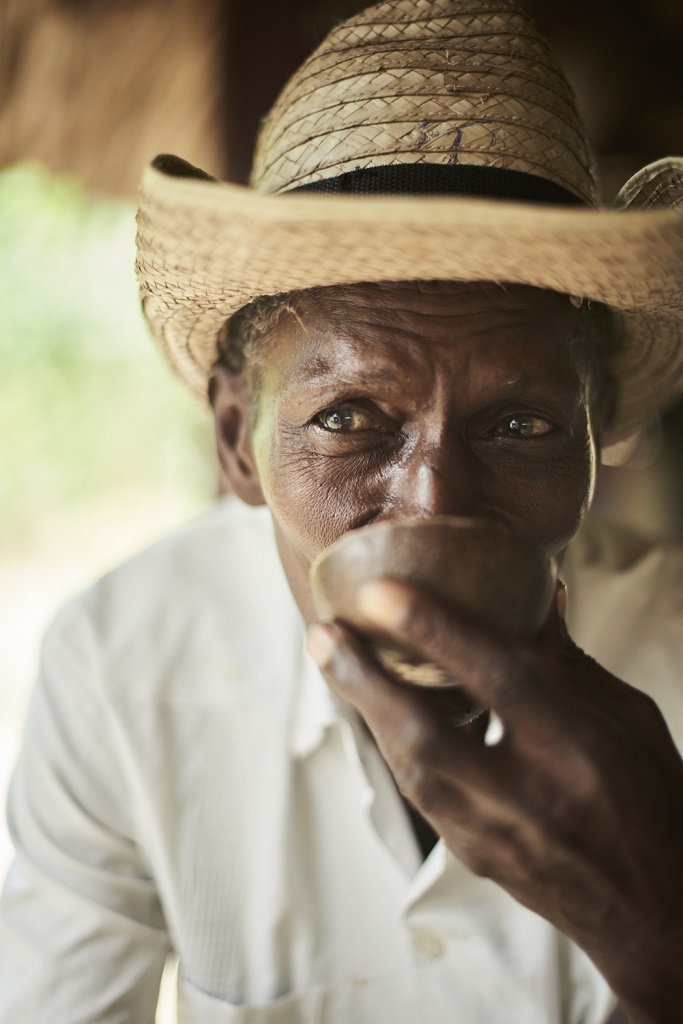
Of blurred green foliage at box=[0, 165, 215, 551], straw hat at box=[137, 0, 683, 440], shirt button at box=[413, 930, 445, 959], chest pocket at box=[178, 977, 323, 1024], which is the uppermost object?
straw hat at box=[137, 0, 683, 440]

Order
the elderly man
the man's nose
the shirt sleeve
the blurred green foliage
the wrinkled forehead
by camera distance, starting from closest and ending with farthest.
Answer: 1. the elderly man
2. the man's nose
3. the wrinkled forehead
4. the shirt sleeve
5. the blurred green foliage

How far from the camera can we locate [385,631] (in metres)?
1.06

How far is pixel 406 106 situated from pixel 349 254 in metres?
0.33

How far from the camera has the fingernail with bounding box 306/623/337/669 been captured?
3.58 ft

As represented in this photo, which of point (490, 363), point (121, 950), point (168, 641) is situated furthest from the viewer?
point (168, 641)

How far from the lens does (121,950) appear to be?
1908mm

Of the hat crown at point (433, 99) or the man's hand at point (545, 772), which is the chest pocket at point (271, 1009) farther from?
the hat crown at point (433, 99)

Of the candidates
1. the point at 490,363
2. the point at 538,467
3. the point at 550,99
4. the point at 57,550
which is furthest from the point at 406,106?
the point at 57,550

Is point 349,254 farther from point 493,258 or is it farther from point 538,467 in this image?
point 538,467

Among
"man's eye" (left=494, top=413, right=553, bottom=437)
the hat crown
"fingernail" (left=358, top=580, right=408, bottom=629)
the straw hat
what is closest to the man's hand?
"fingernail" (left=358, top=580, right=408, bottom=629)

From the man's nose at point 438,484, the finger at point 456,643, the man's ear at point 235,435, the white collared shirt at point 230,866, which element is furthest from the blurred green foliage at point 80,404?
the finger at point 456,643

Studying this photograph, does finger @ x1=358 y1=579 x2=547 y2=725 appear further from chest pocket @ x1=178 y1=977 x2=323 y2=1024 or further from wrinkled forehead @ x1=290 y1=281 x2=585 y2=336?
chest pocket @ x1=178 y1=977 x2=323 y2=1024

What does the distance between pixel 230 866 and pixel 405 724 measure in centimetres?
108

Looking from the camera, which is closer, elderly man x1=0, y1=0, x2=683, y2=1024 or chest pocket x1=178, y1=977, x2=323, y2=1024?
elderly man x1=0, y1=0, x2=683, y2=1024
